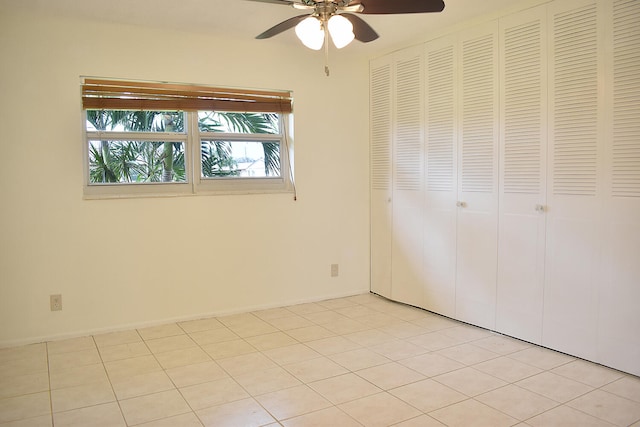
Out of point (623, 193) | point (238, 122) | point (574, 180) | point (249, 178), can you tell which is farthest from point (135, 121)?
point (623, 193)

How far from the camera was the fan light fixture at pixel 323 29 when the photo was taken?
2.24 meters

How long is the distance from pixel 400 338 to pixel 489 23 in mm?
2229

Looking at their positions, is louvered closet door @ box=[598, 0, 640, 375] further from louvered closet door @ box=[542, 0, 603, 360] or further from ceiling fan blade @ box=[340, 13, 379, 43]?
ceiling fan blade @ box=[340, 13, 379, 43]

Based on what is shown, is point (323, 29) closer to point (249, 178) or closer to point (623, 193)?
point (623, 193)

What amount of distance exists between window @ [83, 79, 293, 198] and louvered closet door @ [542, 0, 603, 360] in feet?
6.91

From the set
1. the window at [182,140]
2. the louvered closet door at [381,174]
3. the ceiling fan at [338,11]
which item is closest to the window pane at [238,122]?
the window at [182,140]

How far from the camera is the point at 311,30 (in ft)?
7.48

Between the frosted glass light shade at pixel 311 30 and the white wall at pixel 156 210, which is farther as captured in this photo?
the white wall at pixel 156 210

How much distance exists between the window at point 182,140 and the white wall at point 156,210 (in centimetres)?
11

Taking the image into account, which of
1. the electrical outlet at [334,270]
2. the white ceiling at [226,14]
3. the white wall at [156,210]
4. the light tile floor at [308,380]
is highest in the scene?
the white ceiling at [226,14]

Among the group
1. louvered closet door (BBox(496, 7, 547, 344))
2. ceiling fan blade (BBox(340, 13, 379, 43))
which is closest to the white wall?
louvered closet door (BBox(496, 7, 547, 344))

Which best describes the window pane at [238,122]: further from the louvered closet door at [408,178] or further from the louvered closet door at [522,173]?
the louvered closet door at [522,173]

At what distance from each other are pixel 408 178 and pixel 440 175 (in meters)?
0.36

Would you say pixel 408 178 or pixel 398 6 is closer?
pixel 398 6
